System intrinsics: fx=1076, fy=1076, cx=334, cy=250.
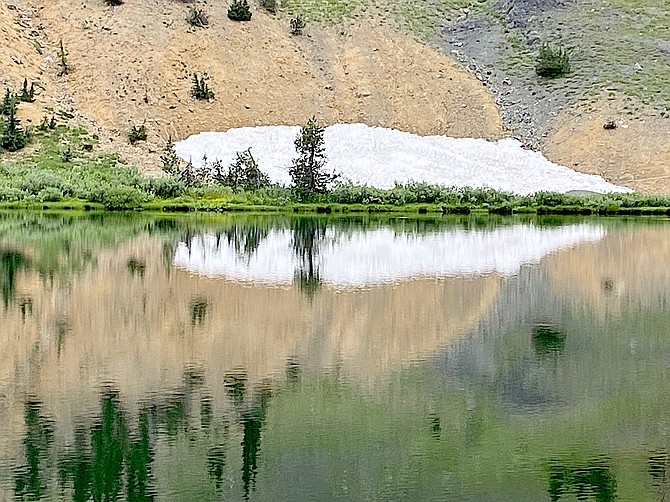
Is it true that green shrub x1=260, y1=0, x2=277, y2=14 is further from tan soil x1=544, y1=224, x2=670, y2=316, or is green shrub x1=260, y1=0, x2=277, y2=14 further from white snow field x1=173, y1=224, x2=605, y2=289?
tan soil x1=544, y1=224, x2=670, y2=316

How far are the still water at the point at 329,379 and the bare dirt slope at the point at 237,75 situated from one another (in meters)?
40.5

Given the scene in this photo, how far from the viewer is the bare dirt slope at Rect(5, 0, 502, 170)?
73.4m

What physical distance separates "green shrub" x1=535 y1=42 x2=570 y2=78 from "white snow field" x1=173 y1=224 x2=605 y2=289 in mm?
37153

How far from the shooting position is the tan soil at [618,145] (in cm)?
7075

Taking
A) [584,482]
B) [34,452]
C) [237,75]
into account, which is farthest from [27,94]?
[584,482]

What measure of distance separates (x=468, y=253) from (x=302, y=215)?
1978 cm

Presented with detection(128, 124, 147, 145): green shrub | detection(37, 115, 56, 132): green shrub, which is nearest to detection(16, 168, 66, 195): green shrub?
detection(37, 115, 56, 132): green shrub

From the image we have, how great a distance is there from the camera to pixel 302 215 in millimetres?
55688

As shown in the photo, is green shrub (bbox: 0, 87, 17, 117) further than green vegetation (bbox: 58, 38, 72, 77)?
No

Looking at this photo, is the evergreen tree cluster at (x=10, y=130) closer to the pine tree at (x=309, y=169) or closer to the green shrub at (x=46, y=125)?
the green shrub at (x=46, y=125)

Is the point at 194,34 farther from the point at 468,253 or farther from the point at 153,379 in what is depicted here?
the point at 153,379

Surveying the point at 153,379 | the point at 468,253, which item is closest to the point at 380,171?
the point at 468,253

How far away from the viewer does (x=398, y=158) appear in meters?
68.0

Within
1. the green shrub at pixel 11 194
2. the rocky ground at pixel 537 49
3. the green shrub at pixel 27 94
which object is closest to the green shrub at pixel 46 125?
the green shrub at pixel 27 94
